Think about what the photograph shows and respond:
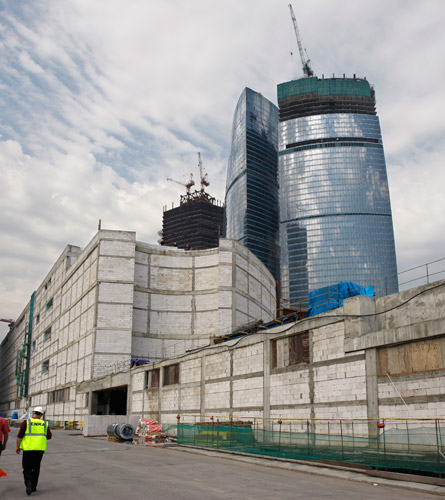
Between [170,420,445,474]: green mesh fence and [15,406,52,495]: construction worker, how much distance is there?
9.49 meters

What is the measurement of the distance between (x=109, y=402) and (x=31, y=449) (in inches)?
1889

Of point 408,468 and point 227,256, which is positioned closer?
point 408,468

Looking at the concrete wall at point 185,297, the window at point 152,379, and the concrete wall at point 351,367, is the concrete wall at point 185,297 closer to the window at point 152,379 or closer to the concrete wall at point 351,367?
the window at point 152,379

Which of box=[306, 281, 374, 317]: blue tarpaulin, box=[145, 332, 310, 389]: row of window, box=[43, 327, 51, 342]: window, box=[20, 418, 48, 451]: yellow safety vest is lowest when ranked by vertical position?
box=[20, 418, 48, 451]: yellow safety vest

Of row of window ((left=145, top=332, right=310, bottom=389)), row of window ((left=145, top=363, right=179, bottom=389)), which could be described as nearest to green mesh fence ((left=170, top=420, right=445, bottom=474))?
row of window ((left=145, top=332, right=310, bottom=389))

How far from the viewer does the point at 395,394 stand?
18281 millimetres

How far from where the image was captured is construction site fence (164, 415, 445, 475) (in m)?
14.2

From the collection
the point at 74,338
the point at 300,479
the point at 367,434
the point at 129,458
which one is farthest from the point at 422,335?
the point at 74,338

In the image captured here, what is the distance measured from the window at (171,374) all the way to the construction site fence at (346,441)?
31.2 feet

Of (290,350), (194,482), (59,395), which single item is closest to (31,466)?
(194,482)

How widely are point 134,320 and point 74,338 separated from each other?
39.7 ft

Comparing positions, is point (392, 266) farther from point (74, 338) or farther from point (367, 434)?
point (367, 434)

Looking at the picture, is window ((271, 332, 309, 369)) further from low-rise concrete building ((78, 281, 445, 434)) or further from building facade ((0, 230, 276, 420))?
building facade ((0, 230, 276, 420))

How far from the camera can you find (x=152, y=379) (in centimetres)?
4144
